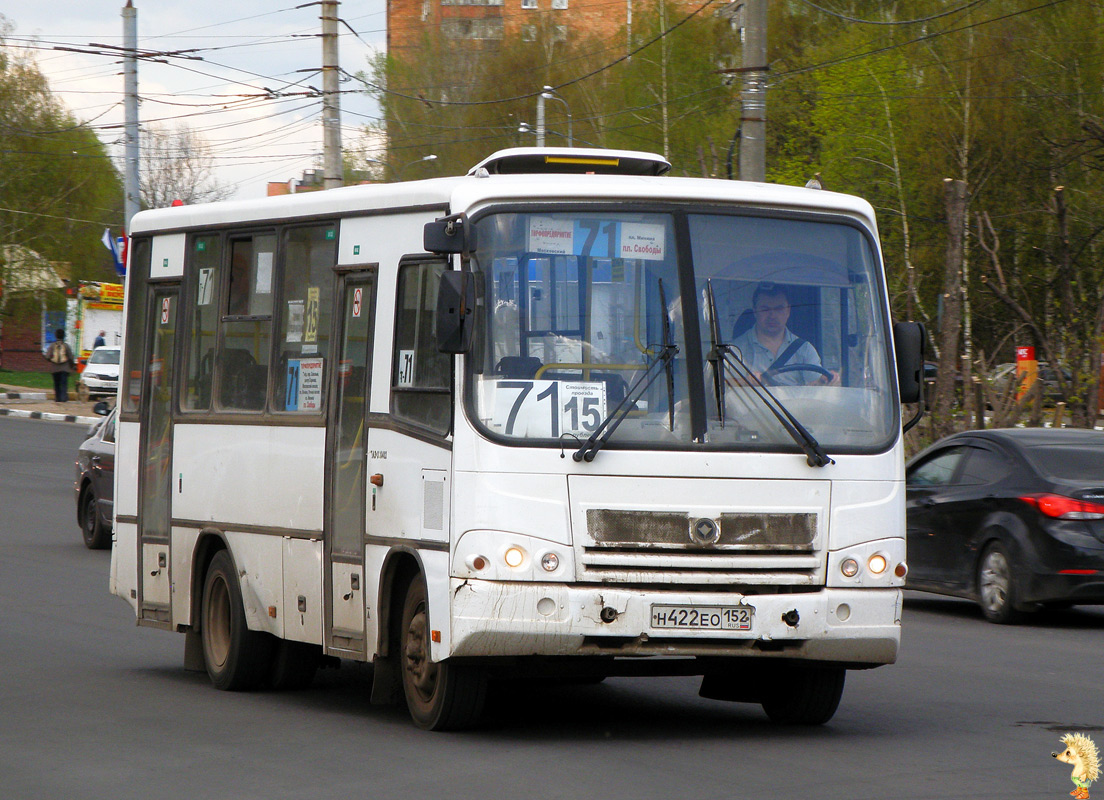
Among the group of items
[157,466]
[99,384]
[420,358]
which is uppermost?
[420,358]

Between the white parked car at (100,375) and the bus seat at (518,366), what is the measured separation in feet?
138

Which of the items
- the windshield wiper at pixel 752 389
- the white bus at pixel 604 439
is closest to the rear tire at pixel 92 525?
the white bus at pixel 604 439

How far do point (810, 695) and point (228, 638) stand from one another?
11.8 ft

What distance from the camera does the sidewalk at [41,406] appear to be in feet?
141

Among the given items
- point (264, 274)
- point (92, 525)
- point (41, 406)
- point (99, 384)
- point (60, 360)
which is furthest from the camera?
point (99, 384)

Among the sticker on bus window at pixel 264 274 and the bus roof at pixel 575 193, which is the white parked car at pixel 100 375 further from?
the bus roof at pixel 575 193

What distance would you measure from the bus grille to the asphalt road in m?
0.79

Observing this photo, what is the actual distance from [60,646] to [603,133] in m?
49.1

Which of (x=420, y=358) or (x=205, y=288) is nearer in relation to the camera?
(x=420, y=358)

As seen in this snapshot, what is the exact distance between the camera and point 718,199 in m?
8.54

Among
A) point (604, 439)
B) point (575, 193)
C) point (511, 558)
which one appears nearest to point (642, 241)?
point (575, 193)

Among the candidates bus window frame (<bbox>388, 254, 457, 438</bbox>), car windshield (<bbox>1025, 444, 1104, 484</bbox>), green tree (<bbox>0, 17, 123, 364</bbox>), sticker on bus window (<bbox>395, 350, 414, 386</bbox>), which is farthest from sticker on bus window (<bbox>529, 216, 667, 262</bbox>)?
green tree (<bbox>0, 17, 123, 364</bbox>)

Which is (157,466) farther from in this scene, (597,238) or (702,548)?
(702,548)

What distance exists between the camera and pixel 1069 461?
1397 cm
